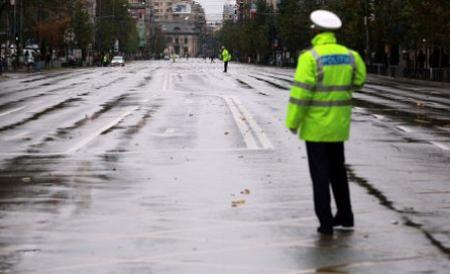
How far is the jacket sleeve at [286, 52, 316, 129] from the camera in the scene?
10.0m

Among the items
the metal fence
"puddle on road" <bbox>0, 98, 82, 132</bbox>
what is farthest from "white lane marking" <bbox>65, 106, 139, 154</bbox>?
the metal fence

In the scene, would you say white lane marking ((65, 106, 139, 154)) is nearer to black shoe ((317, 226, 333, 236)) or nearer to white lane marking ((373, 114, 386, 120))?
white lane marking ((373, 114, 386, 120))

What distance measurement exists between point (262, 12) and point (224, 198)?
16067cm

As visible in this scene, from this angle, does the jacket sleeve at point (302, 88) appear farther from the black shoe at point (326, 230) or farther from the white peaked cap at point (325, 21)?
the black shoe at point (326, 230)

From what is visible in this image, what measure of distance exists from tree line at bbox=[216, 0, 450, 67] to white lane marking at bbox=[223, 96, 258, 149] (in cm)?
2765

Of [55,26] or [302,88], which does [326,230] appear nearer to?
[302,88]

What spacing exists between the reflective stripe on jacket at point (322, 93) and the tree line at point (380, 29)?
49032 mm

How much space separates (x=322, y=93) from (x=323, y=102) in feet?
0.27

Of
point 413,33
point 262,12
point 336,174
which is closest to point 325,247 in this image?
point 336,174

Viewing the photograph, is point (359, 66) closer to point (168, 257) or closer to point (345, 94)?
point (345, 94)

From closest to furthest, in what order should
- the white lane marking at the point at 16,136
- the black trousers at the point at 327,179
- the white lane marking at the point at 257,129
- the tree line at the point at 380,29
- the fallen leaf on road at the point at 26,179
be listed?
1. the black trousers at the point at 327,179
2. the fallen leaf on road at the point at 26,179
3. the white lane marking at the point at 257,129
4. the white lane marking at the point at 16,136
5. the tree line at the point at 380,29

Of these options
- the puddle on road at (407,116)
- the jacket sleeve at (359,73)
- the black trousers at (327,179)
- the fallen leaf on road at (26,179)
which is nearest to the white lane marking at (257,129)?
the puddle on road at (407,116)

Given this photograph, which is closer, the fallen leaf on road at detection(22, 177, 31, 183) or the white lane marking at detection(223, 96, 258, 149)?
the fallen leaf on road at detection(22, 177, 31, 183)

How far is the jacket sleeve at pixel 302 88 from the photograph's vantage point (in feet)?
32.8
